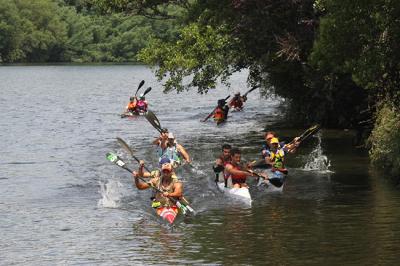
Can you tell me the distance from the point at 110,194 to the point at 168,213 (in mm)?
4638

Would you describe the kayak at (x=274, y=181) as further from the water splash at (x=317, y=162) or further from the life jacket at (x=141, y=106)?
the life jacket at (x=141, y=106)

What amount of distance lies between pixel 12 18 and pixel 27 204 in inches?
5245

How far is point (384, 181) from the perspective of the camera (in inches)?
1061

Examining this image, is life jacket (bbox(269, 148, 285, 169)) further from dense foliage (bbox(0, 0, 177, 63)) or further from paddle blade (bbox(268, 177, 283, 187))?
dense foliage (bbox(0, 0, 177, 63))

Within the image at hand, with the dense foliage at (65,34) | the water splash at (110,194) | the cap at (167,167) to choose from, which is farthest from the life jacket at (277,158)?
the dense foliage at (65,34)

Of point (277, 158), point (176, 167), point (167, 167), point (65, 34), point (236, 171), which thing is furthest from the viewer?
point (65, 34)

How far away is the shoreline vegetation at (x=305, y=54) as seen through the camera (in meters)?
23.0

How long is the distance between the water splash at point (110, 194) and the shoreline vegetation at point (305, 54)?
22.3 feet

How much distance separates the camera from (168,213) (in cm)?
2195

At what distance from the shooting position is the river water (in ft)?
62.3

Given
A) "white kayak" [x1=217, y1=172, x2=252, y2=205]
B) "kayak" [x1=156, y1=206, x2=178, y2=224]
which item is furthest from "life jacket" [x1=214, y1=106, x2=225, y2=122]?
"kayak" [x1=156, y1=206, x2=178, y2=224]

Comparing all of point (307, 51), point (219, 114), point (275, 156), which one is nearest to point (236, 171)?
point (275, 156)

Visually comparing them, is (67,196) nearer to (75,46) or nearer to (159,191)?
(159,191)

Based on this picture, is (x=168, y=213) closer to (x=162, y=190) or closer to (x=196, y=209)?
(x=162, y=190)
